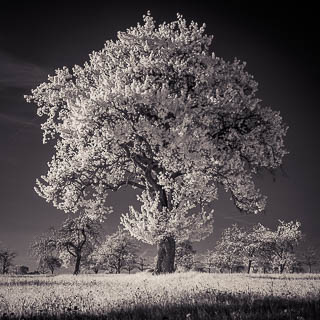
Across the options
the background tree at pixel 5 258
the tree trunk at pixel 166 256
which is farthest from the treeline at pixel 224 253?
the tree trunk at pixel 166 256

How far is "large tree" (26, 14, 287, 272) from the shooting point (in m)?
20.5

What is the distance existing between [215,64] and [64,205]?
13.0m

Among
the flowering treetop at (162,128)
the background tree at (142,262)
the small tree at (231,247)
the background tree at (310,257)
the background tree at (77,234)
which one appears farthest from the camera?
the background tree at (310,257)

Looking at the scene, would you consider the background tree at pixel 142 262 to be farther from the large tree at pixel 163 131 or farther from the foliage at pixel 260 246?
the large tree at pixel 163 131

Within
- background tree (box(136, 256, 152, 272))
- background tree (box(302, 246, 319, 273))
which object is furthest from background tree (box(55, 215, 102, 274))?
background tree (box(302, 246, 319, 273))

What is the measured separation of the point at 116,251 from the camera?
98562 millimetres

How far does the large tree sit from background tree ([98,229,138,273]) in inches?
2923

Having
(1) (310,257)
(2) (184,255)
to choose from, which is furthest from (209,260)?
(2) (184,255)

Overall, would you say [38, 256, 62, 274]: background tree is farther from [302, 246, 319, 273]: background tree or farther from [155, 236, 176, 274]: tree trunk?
[302, 246, 319, 273]: background tree

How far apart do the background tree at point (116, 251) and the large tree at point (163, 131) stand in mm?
74246

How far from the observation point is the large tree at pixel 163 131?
807 inches

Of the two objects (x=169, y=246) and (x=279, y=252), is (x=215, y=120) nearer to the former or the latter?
(x=169, y=246)

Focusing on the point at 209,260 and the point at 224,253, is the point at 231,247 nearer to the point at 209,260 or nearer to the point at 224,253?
the point at 224,253

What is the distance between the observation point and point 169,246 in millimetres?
23656
